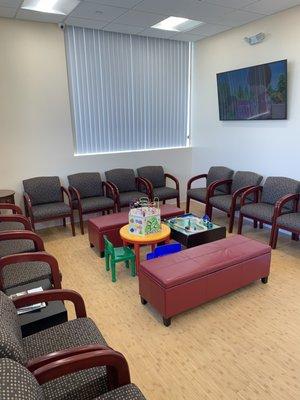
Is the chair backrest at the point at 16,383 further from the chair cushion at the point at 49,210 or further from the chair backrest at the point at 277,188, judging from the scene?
the chair backrest at the point at 277,188

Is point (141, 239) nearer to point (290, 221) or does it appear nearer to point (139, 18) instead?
point (290, 221)

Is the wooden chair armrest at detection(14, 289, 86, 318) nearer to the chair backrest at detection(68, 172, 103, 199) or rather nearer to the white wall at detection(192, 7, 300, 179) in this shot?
the chair backrest at detection(68, 172, 103, 199)

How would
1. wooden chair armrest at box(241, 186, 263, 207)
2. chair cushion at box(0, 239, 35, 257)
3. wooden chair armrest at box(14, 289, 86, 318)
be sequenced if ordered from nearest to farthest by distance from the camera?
wooden chair armrest at box(14, 289, 86, 318)
chair cushion at box(0, 239, 35, 257)
wooden chair armrest at box(241, 186, 263, 207)

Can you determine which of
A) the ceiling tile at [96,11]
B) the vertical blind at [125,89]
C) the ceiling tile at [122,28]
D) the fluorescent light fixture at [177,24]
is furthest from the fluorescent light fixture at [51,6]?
the fluorescent light fixture at [177,24]

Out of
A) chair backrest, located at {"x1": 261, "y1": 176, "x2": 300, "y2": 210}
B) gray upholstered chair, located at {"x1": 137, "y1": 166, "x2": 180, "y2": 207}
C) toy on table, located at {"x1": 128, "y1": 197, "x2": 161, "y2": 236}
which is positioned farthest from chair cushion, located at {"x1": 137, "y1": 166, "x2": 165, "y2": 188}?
toy on table, located at {"x1": 128, "y1": 197, "x2": 161, "y2": 236}

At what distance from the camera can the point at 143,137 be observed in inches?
197

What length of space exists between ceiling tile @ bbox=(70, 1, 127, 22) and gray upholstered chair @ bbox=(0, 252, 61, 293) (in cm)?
278

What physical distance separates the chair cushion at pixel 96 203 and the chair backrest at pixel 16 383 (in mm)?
3019

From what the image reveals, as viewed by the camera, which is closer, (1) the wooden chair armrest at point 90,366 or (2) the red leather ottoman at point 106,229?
(1) the wooden chair armrest at point 90,366

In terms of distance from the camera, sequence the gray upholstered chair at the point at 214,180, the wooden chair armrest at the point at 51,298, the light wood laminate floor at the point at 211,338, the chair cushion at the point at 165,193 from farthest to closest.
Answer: the chair cushion at the point at 165,193 < the gray upholstered chair at the point at 214,180 < the light wood laminate floor at the point at 211,338 < the wooden chair armrest at the point at 51,298

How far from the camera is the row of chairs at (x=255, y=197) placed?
11.1ft

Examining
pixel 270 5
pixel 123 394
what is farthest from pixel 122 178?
→ pixel 123 394

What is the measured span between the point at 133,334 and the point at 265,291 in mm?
1288

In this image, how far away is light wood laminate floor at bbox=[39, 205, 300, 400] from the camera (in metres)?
1.75
